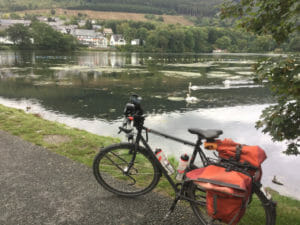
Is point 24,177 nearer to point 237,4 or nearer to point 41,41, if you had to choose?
point 237,4

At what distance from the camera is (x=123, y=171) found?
4387mm

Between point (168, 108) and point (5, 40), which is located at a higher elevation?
point (5, 40)

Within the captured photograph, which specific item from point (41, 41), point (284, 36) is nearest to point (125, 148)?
point (284, 36)

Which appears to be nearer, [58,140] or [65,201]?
[65,201]

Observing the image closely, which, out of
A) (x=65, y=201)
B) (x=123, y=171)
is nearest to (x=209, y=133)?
(x=123, y=171)

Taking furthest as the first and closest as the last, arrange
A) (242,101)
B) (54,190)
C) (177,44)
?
(177,44) < (242,101) < (54,190)

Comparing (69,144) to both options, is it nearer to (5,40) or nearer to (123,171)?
(123,171)

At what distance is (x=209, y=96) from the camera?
19.6 meters

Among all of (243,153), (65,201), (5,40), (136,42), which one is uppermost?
(136,42)

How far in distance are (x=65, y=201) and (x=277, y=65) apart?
13.1ft

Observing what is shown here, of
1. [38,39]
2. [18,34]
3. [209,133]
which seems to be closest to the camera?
[209,133]

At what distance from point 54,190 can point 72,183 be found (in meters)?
0.35

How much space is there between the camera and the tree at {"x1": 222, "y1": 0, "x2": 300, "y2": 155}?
3.38m

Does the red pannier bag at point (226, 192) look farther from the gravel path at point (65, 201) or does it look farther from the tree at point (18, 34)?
the tree at point (18, 34)
